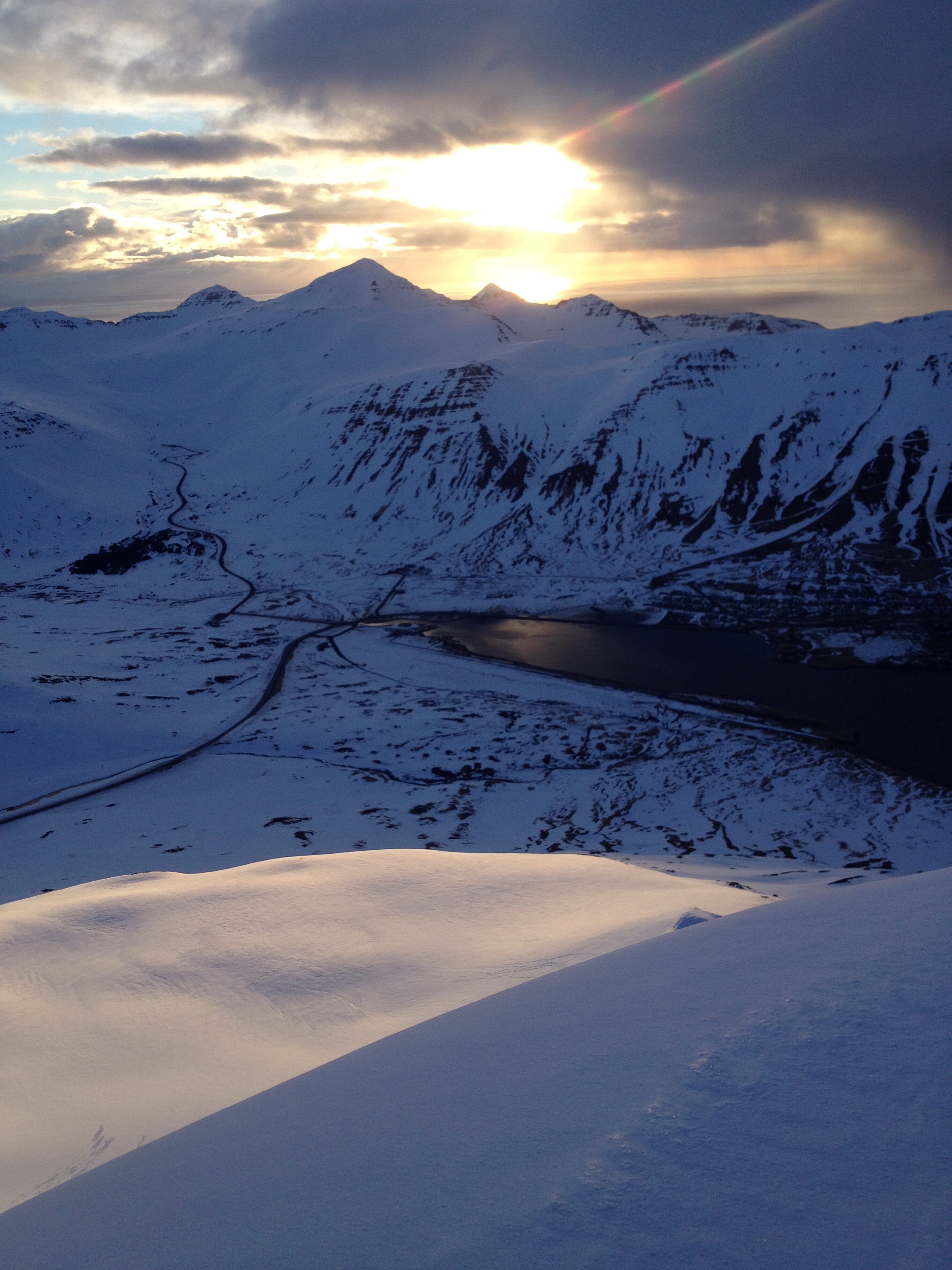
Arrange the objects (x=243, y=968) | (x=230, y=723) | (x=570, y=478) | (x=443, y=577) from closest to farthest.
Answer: (x=243, y=968)
(x=230, y=723)
(x=443, y=577)
(x=570, y=478)

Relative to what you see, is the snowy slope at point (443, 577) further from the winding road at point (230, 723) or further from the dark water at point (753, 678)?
the dark water at point (753, 678)

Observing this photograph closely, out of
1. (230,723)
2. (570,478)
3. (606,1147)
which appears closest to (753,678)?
(230,723)

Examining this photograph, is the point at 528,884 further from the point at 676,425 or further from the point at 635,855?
the point at 676,425

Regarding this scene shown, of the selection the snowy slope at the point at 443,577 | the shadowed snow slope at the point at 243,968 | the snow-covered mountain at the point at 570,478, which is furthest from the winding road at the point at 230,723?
the shadowed snow slope at the point at 243,968

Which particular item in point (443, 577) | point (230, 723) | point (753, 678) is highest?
point (443, 577)

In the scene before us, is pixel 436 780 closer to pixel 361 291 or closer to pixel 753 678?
pixel 753 678

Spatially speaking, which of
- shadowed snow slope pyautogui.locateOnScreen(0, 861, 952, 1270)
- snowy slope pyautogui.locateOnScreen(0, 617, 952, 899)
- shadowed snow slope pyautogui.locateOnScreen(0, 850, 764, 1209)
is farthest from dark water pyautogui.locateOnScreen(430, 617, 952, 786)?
shadowed snow slope pyautogui.locateOnScreen(0, 861, 952, 1270)
